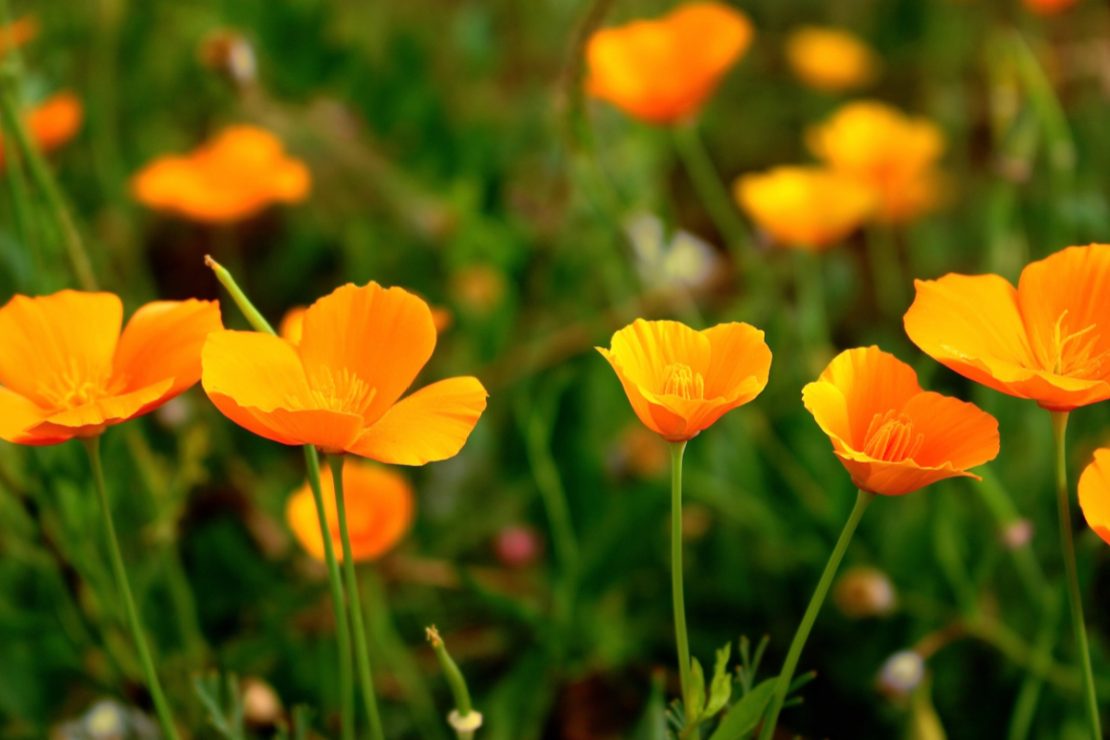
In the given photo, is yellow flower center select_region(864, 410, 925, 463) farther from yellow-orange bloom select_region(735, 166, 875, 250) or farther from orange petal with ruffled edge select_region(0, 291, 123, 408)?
yellow-orange bloom select_region(735, 166, 875, 250)

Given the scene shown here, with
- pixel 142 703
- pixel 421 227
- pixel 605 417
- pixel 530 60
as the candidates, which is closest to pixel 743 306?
pixel 605 417

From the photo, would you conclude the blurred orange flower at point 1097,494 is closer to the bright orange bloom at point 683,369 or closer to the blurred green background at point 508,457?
the bright orange bloom at point 683,369

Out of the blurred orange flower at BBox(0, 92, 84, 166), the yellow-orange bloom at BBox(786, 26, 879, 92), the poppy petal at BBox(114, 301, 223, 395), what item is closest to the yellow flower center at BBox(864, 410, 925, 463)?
the poppy petal at BBox(114, 301, 223, 395)

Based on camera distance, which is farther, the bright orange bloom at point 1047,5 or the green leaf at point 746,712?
the bright orange bloom at point 1047,5

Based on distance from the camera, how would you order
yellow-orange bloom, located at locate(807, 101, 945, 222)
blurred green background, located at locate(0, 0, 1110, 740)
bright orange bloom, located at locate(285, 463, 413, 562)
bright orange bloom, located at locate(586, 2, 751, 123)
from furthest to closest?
yellow-orange bloom, located at locate(807, 101, 945, 222) < bright orange bloom, located at locate(586, 2, 751, 123) < blurred green background, located at locate(0, 0, 1110, 740) < bright orange bloom, located at locate(285, 463, 413, 562)

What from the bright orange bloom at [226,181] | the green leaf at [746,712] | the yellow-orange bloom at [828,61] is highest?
the bright orange bloom at [226,181]

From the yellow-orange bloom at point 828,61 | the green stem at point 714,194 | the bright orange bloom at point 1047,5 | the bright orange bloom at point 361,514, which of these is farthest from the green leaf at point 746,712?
the yellow-orange bloom at point 828,61
